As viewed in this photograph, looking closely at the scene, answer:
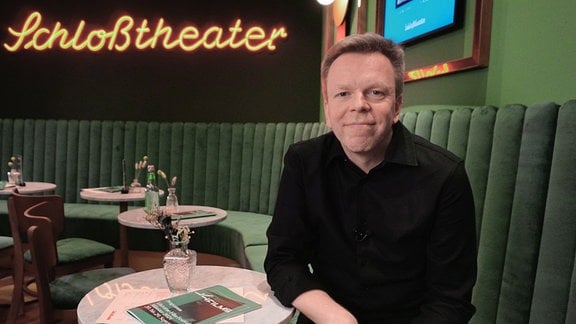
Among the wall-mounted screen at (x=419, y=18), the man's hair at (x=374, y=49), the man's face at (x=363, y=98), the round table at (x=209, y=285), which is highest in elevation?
the wall-mounted screen at (x=419, y=18)

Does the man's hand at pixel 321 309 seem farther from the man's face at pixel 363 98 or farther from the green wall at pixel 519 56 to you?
the green wall at pixel 519 56

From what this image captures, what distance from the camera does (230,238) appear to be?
3.89 meters

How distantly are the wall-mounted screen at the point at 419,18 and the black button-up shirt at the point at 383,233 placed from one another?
1.25 meters

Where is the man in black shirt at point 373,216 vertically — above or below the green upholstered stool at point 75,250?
above

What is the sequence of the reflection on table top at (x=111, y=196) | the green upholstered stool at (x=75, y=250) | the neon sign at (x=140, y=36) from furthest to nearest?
1. the neon sign at (x=140, y=36)
2. the reflection on table top at (x=111, y=196)
3. the green upholstered stool at (x=75, y=250)

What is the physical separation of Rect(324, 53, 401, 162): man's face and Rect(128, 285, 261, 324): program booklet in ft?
1.79

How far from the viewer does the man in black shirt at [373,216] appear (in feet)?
3.88

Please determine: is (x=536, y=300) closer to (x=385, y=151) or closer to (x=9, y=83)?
(x=385, y=151)

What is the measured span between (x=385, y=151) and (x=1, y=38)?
5.45 metres

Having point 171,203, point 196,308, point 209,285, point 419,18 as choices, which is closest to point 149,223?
point 171,203

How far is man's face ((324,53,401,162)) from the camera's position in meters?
1.19

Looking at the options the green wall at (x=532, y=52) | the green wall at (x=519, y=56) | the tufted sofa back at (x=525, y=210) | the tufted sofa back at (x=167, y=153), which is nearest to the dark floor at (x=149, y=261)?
the tufted sofa back at (x=167, y=153)

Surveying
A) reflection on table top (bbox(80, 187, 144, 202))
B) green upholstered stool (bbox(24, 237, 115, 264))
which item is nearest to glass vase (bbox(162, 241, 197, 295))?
green upholstered stool (bbox(24, 237, 115, 264))

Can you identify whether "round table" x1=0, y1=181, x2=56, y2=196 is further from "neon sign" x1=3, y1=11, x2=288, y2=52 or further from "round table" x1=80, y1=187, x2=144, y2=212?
"neon sign" x1=3, y1=11, x2=288, y2=52
